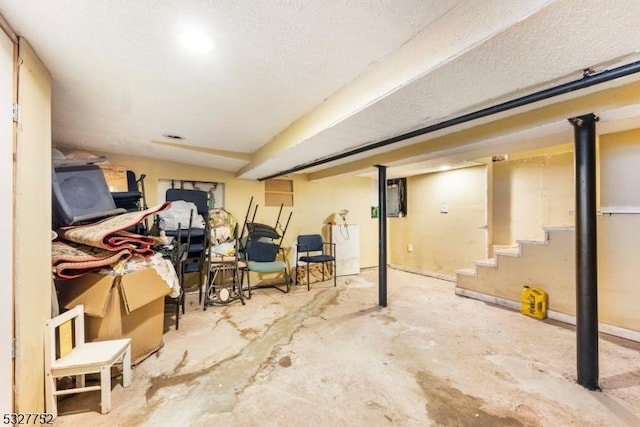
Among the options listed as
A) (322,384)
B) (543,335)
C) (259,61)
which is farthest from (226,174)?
(543,335)

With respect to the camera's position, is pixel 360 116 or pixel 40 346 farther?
pixel 360 116

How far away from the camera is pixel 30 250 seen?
1.42 metres

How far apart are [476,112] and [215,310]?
11.3 ft

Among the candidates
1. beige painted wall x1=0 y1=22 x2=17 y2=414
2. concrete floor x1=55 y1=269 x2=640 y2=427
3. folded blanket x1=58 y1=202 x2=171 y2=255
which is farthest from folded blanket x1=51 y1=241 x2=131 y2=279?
concrete floor x1=55 y1=269 x2=640 y2=427

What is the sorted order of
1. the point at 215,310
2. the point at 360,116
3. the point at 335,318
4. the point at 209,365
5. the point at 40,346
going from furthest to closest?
the point at 215,310 < the point at 335,318 < the point at 209,365 < the point at 360,116 < the point at 40,346

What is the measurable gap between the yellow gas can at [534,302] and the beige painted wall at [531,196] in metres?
1.27

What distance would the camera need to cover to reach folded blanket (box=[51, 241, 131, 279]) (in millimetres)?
1873

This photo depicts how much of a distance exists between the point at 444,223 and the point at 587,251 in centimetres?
321

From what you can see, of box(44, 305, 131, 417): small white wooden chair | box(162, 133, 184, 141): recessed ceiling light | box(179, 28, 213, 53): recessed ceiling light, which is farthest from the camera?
box(162, 133, 184, 141): recessed ceiling light

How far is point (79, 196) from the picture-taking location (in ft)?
7.68

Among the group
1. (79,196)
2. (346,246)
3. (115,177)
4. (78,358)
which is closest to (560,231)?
(346,246)

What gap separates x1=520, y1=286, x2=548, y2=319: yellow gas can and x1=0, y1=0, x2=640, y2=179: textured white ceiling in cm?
260

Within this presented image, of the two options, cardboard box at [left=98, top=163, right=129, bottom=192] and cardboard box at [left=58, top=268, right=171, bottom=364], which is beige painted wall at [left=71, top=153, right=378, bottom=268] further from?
cardboard box at [left=58, top=268, right=171, bottom=364]

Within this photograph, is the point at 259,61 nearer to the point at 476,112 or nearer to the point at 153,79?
the point at 153,79
